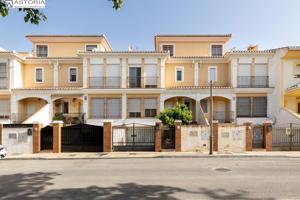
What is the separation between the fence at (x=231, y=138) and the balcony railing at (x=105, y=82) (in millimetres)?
12526

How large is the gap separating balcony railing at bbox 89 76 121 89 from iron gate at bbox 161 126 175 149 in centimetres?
966

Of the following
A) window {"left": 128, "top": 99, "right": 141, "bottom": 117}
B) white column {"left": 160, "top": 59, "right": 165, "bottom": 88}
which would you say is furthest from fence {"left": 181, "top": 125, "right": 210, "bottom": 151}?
window {"left": 128, "top": 99, "right": 141, "bottom": 117}

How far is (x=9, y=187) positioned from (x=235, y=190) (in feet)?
27.1

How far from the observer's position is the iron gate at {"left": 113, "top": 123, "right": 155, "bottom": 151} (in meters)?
17.5

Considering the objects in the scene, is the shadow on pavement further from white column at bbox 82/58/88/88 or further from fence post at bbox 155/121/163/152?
white column at bbox 82/58/88/88

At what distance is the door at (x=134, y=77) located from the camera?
82.2ft

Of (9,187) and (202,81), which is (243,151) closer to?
(202,81)

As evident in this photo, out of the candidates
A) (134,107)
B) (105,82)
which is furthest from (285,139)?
(105,82)

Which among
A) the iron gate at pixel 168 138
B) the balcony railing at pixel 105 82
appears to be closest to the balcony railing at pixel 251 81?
the iron gate at pixel 168 138

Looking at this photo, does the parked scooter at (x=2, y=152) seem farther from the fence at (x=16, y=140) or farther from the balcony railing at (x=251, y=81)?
the balcony railing at (x=251, y=81)

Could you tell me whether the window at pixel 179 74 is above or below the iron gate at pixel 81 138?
above

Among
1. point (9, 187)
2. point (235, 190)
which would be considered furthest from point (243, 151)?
point (9, 187)

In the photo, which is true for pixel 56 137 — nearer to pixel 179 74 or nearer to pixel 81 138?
pixel 81 138

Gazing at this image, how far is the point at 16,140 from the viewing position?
16.8m
